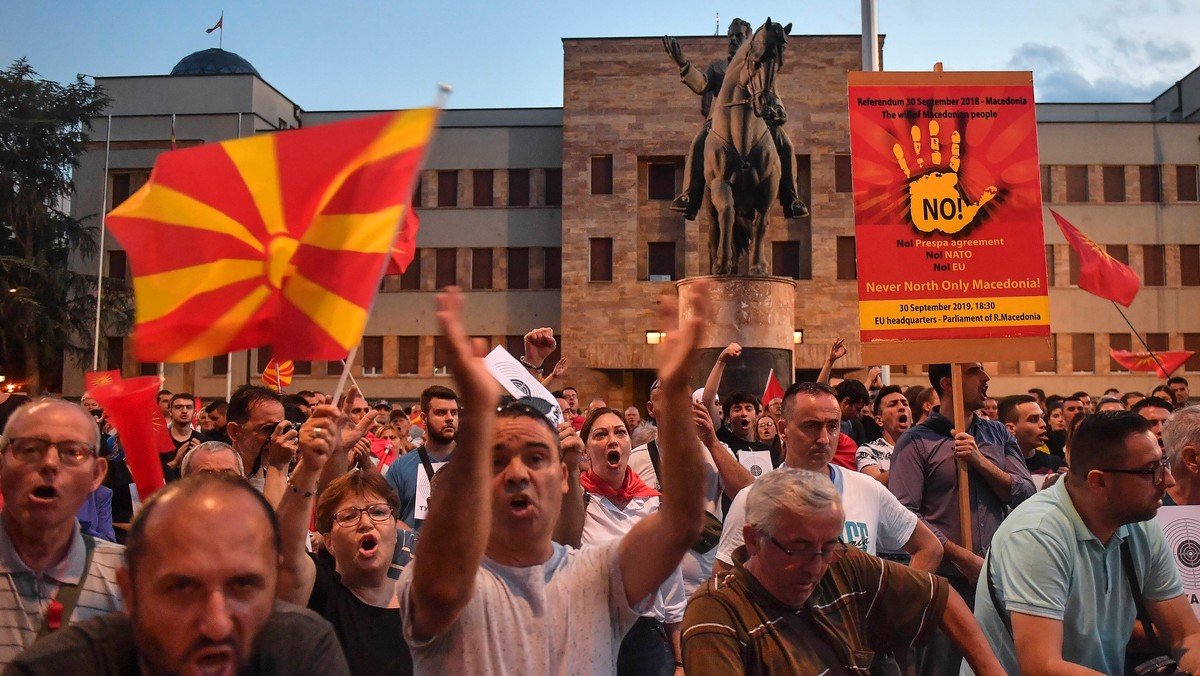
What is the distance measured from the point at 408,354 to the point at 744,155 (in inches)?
1080

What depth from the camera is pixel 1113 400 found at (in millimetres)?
11164

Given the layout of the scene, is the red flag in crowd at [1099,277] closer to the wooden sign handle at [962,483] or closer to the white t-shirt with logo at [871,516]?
the wooden sign handle at [962,483]

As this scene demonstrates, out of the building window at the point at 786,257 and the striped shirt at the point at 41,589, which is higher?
→ the building window at the point at 786,257

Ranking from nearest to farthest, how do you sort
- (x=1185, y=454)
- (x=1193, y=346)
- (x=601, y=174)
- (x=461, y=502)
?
(x=461, y=502) → (x=1185, y=454) → (x=601, y=174) → (x=1193, y=346)

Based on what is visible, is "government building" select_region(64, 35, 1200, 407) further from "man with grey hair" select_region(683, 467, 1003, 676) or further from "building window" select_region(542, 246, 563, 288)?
"man with grey hair" select_region(683, 467, 1003, 676)

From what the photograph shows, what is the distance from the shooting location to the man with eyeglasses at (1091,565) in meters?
3.61

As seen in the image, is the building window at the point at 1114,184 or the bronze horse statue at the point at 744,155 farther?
the building window at the point at 1114,184

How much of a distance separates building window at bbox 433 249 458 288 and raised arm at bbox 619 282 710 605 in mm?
38541

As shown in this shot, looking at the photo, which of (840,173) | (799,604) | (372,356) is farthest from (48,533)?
(372,356)

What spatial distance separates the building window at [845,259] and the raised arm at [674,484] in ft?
119

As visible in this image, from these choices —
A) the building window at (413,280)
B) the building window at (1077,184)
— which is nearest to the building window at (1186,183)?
the building window at (1077,184)

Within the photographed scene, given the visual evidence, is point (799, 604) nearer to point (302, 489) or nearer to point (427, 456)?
point (302, 489)

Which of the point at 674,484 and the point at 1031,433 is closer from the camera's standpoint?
the point at 674,484

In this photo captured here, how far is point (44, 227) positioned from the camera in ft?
128
